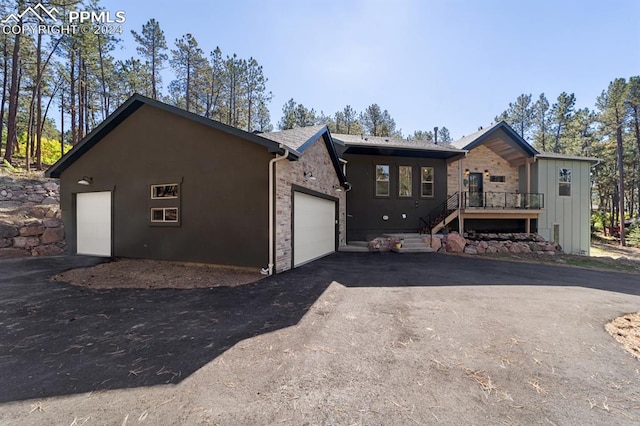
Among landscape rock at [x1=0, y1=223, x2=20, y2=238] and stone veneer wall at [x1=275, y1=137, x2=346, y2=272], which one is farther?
landscape rock at [x1=0, y1=223, x2=20, y2=238]

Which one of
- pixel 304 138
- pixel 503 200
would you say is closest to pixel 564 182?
pixel 503 200

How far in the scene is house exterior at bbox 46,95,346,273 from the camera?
6.60 metres

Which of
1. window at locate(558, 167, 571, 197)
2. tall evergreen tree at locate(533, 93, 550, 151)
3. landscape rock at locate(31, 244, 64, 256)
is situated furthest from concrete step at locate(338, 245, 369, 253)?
tall evergreen tree at locate(533, 93, 550, 151)

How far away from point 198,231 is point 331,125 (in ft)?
84.3

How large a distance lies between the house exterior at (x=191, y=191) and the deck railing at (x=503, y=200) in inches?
310

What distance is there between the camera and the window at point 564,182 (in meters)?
13.9

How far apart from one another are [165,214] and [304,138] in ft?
15.9

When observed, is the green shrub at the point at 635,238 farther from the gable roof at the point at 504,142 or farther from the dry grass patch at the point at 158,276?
the dry grass patch at the point at 158,276

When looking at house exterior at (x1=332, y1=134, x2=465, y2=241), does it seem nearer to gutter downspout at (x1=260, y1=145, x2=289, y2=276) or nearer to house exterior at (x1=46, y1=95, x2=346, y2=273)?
house exterior at (x1=46, y1=95, x2=346, y2=273)

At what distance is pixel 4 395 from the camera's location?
83.9 inches

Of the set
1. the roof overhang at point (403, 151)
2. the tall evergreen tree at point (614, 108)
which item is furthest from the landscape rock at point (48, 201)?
the tall evergreen tree at point (614, 108)

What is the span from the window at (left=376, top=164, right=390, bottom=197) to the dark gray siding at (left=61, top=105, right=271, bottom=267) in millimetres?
7810

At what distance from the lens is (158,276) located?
6332mm

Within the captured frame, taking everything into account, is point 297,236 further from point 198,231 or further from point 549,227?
point 549,227
